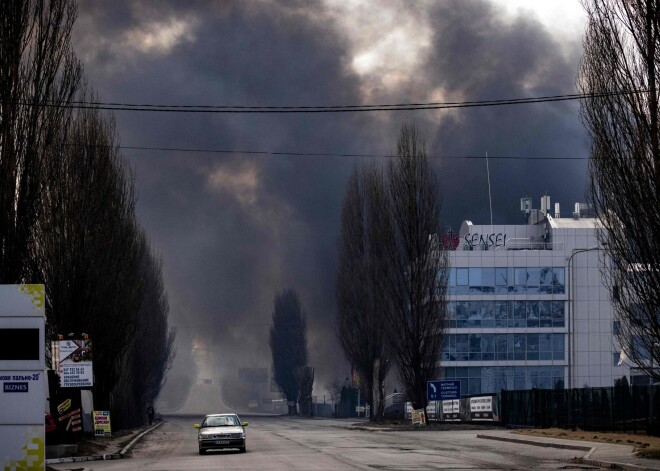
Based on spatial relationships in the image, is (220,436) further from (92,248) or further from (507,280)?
(507,280)

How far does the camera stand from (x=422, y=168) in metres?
69.9

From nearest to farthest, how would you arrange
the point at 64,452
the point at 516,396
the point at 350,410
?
the point at 64,452
the point at 516,396
the point at 350,410

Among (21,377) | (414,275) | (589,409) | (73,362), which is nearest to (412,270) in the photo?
(414,275)

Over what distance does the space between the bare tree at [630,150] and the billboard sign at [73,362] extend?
1865cm

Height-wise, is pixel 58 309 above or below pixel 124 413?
above

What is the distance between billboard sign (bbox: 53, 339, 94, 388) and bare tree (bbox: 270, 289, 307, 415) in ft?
362

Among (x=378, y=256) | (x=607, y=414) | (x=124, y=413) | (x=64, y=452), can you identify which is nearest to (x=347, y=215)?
(x=378, y=256)

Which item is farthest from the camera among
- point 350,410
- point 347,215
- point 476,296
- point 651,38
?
point 350,410

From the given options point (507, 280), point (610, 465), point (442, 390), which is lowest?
point (442, 390)

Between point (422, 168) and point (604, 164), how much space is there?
1469 inches

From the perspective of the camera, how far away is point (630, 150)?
3194cm

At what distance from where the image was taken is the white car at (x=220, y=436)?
39.9 m

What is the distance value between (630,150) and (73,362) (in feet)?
68.0

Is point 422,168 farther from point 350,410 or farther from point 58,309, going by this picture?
point 350,410
